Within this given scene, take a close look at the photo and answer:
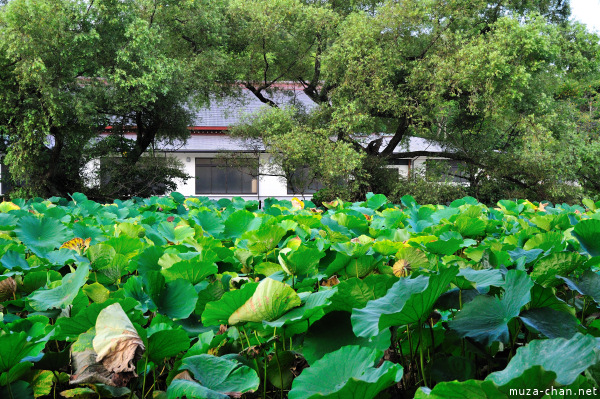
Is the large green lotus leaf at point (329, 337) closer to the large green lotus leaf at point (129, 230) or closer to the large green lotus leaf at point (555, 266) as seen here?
the large green lotus leaf at point (555, 266)

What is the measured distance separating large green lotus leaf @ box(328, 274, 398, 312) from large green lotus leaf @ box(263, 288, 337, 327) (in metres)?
0.02

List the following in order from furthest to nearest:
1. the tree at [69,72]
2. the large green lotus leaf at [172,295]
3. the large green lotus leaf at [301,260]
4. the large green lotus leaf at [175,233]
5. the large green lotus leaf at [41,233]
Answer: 1. the tree at [69,72]
2. the large green lotus leaf at [175,233]
3. the large green lotus leaf at [41,233]
4. the large green lotus leaf at [301,260]
5. the large green lotus leaf at [172,295]

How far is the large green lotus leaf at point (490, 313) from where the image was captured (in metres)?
0.58

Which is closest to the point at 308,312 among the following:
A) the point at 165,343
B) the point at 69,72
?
the point at 165,343

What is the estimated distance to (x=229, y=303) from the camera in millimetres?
596

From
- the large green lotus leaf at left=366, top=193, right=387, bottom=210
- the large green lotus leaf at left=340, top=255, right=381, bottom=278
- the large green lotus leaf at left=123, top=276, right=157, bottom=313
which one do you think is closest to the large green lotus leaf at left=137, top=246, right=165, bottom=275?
the large green lotus leaf at left=123, top=276, right=157, bottom=313

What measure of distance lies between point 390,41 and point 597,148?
520 centimetres

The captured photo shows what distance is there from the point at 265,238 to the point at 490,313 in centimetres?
54

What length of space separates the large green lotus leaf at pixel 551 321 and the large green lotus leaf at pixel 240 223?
3.03ft

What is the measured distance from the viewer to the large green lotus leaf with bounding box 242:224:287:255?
1.04 metres

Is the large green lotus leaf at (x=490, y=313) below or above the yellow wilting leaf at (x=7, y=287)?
above

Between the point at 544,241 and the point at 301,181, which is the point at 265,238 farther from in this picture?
the point at 301,181

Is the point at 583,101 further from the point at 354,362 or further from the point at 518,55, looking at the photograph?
the point at 354,362

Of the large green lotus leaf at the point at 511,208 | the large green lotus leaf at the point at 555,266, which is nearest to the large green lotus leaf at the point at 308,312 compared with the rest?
the large green lotus leaf at the point at 555,266
